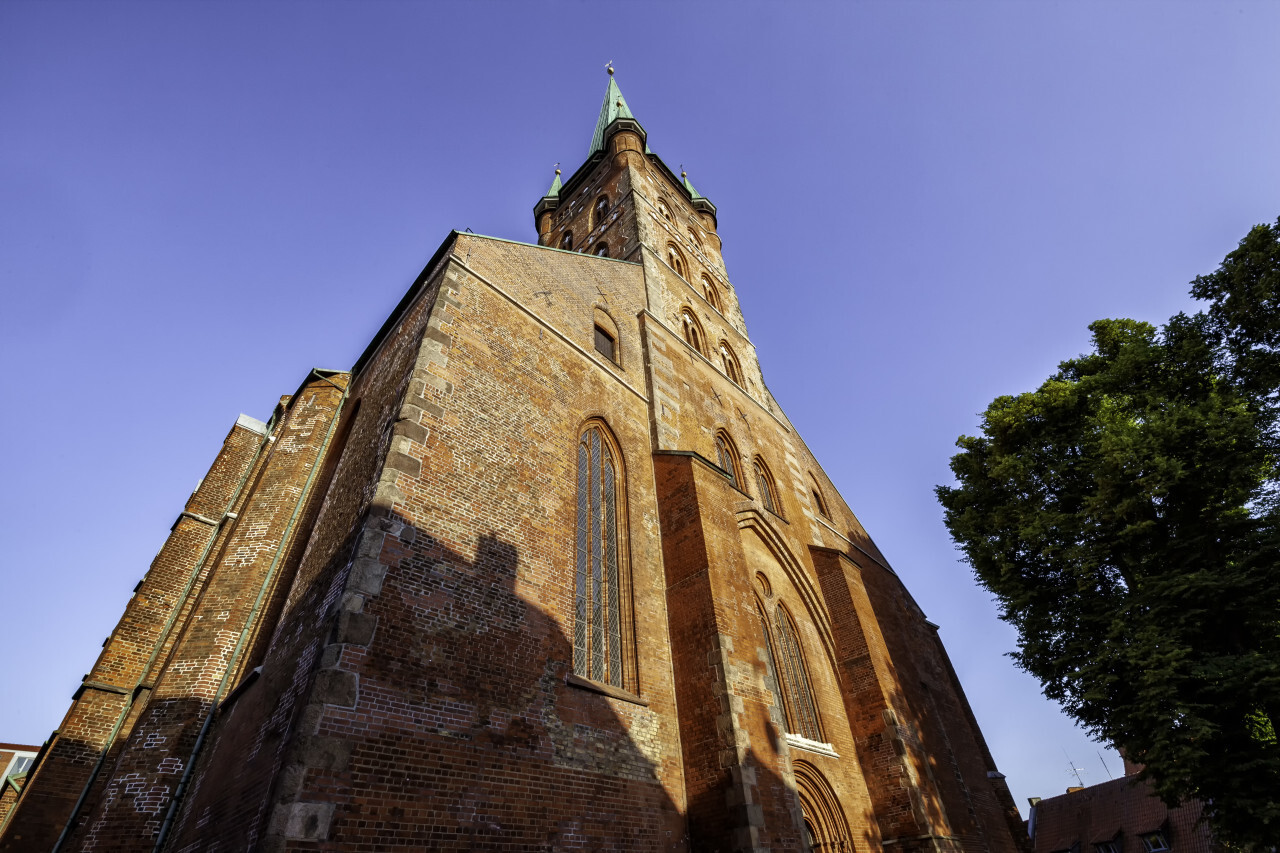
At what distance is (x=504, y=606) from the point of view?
7695mm

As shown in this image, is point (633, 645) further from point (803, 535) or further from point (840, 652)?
point (803, 535)

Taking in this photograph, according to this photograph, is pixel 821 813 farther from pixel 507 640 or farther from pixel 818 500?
pixel 818 500

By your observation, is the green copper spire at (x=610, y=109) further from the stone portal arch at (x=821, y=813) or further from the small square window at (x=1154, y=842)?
the small square window at (x=1154, y=842)

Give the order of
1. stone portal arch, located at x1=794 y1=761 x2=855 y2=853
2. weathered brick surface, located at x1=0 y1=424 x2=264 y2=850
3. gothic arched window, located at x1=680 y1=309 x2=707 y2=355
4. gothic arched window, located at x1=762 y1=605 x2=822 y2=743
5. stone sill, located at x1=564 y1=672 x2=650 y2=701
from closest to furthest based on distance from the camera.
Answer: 1. stone sill, located at x1=564 y1=672 x2=650 y2=701
2. weathered brick surface, located at x1=0 y1=424 x2=264 y2=850
3. stone portal arch, located at x1=794 y1=761 x2=855 y2=853
4. gothic arched window, located at x1=762 y1=605 x2=822 y2=743
5. gothic arched window, located at x1=680 y1=309 x2=707 y2=355

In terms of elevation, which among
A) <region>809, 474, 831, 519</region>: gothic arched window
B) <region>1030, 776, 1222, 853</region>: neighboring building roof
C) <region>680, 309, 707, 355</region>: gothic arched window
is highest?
<region>680, 309, 707, 355</region>: gothic arched window

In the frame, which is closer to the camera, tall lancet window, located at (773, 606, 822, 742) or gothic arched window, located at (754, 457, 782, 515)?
tall lancet window, located at (773, 606, 822, 742)

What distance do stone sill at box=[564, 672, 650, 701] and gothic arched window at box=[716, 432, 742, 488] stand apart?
25.5 feet

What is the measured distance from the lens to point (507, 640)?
24.5 ft

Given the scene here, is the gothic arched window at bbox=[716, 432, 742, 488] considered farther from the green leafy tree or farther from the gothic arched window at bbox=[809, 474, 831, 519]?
the green leafy tree

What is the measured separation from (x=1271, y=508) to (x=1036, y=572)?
3.88 meters

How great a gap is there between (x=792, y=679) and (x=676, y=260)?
1525 centimetres

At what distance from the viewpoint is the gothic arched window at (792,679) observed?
11773 mm

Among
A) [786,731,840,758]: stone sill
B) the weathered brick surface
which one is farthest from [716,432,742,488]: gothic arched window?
the weathered brick surface

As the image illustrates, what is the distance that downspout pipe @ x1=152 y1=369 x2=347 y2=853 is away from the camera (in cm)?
815
